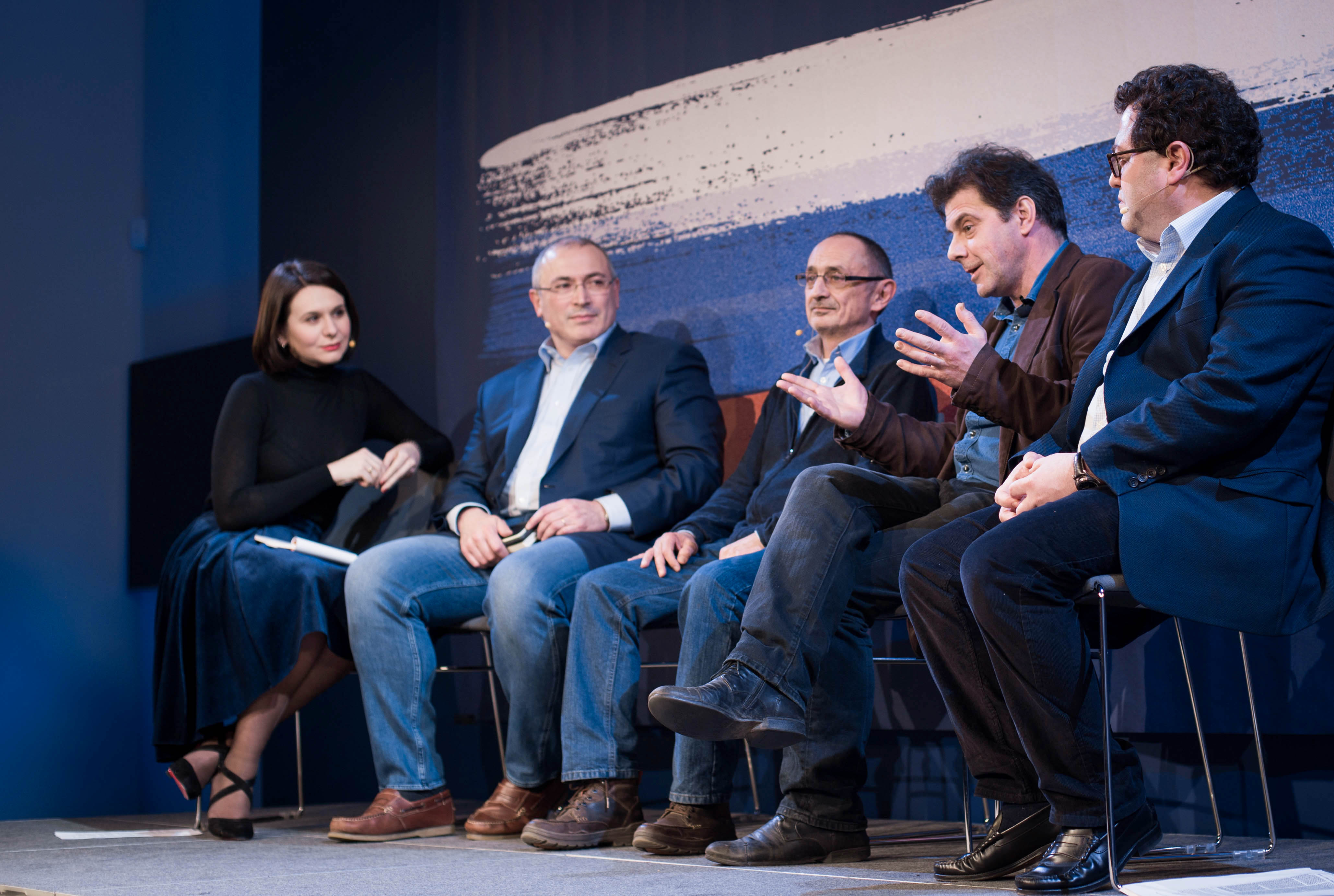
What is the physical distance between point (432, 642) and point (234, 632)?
20.8 inches

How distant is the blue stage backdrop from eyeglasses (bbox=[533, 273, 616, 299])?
1.17 ft

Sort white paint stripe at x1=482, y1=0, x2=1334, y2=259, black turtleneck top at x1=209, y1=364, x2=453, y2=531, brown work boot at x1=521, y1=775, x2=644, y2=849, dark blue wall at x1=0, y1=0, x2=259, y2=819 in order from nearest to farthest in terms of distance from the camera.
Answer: brown work boot at x1=521, y1=775, x2=644, y2=849 → white paint stripe at x1=482, y1=0, x2=1334, y2=259 → black turtleneck top at x1=209, y1=364, x2=453, y2=531 → dark blue wall at x1=0, y1=0, x2=259, y2=819

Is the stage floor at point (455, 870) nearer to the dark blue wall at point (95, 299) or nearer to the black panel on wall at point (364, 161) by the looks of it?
the dark blue wall at point (95, 299)

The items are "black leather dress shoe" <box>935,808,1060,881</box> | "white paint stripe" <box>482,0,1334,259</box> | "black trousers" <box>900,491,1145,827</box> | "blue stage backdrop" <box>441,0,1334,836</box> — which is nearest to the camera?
"black trousers" <box>900,491,1145,827</box>

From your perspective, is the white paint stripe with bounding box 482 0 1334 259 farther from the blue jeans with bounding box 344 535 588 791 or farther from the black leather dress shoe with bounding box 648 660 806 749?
the black leather dress shoe with bounding box 648 660 806 749

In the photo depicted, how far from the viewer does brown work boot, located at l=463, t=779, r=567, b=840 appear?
9.10 feet

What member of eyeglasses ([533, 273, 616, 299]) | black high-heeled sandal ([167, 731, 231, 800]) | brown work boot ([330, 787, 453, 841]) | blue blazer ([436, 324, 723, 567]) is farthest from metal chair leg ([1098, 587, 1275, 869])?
black high-heeled sandal ([167, 731, 231, 800])

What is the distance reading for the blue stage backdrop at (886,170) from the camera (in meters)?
2.69

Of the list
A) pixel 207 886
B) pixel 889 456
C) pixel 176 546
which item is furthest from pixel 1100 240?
pixel 176 546

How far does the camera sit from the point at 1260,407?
71.1 inches

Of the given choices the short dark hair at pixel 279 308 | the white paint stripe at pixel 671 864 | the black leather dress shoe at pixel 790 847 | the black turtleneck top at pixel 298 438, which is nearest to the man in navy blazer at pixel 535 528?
the white paint stripe at pixel 671 864

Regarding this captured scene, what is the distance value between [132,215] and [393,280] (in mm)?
1122

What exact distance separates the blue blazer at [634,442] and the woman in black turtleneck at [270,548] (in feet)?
1.19

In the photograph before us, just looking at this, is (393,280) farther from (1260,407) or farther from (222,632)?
(1260,407)
